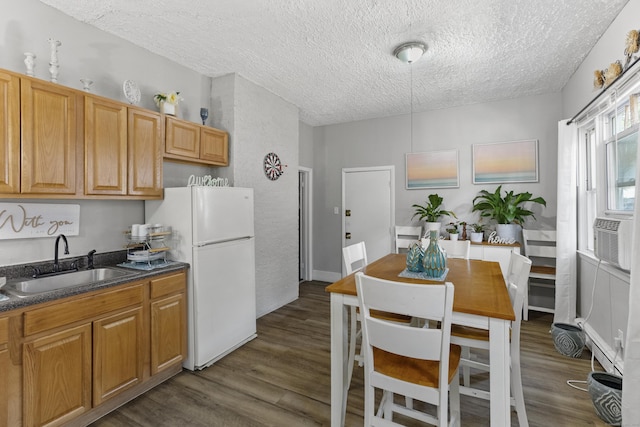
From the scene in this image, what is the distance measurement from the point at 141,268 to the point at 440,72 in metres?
3.35

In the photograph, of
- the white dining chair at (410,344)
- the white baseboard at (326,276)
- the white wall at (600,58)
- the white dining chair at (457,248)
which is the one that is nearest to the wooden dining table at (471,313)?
the white dining chair at (410,344)

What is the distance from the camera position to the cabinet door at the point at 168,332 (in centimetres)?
222

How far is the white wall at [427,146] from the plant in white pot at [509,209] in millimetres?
229

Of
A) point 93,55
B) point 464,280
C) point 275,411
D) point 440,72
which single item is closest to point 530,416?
point 464,280

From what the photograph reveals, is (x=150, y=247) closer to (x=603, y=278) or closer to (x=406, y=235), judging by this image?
(x=406, y=235)

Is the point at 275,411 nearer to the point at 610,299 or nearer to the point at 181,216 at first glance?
the point at 181,216

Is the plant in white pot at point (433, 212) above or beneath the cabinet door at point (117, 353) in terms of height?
above

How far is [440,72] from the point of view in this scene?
3160mm

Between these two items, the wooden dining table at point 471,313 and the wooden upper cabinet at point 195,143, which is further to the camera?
the wooden upper cabinet at point 195,143

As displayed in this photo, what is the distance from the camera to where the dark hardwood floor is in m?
1.90

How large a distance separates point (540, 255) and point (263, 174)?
350 cm

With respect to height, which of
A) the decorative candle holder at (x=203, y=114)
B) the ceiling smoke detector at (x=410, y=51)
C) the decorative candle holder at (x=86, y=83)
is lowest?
the decorative candle holder at (x=86, y=83)

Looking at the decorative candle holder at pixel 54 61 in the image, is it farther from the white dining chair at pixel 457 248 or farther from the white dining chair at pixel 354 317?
the white dining chair at pixel 457 248

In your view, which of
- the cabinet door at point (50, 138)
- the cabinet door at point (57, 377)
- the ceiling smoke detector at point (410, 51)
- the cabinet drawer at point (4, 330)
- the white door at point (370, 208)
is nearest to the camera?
the cabinet drawer at point (4, 330)
